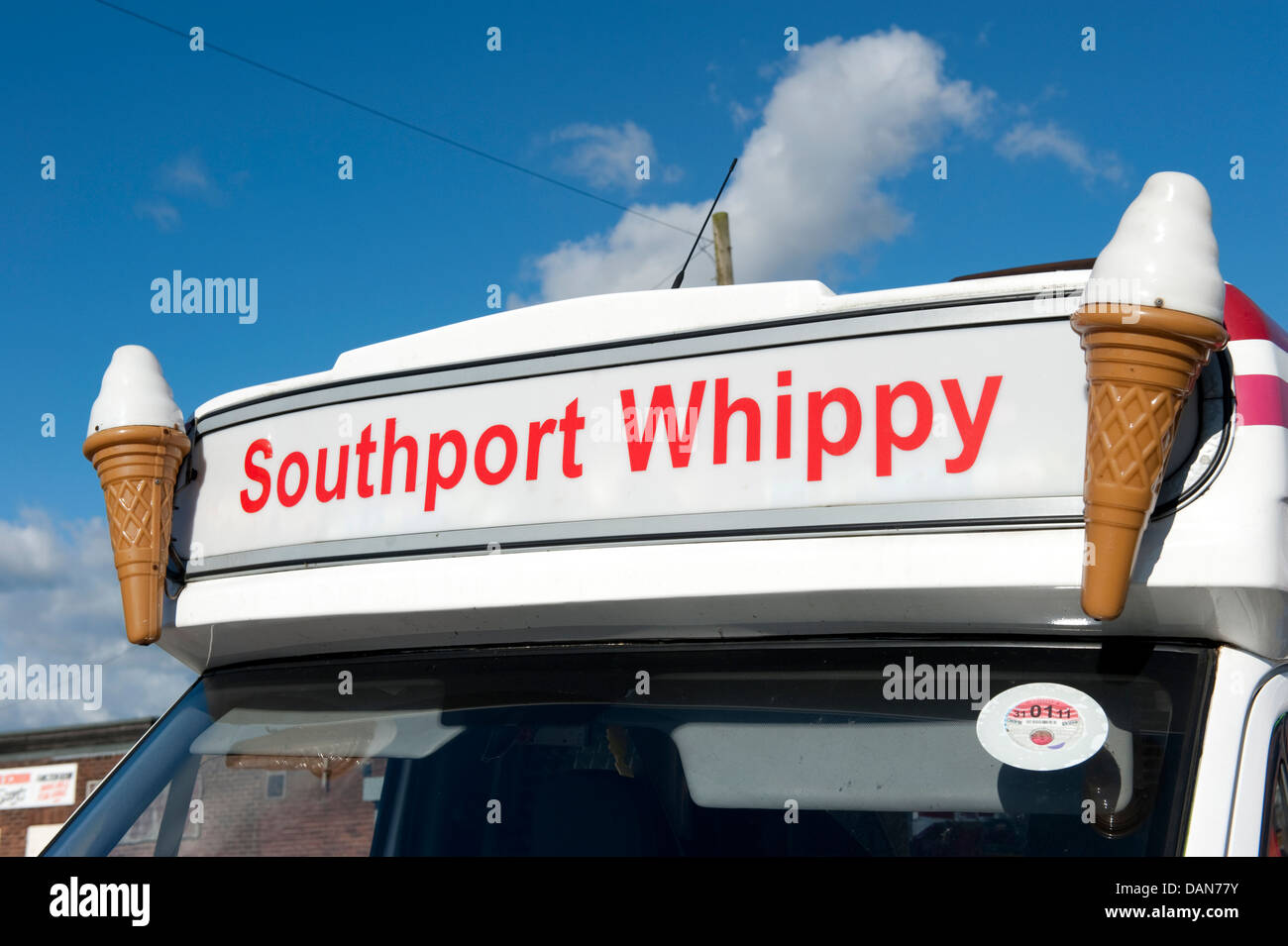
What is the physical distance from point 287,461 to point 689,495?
0.97 metres

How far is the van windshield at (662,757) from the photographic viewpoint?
6.58 feet

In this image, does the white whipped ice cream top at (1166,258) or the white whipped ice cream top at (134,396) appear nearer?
the white whipped ice cream top at (1166,258)

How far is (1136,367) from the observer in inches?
72.7

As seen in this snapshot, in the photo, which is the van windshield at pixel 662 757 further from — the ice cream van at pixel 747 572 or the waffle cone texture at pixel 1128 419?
the waffle cone texture at pixel 1128 419

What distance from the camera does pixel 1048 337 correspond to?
2045 mm

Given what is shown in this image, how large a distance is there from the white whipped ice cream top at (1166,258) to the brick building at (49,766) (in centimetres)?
2278

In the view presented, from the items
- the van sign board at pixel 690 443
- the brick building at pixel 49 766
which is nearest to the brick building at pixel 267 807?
the van sign board at pixel 690 443

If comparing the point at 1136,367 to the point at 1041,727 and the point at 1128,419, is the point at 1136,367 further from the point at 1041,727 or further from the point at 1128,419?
the point at 1041,727

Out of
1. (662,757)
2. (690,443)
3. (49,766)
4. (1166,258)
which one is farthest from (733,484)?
(49,766)

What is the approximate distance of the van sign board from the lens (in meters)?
2.05

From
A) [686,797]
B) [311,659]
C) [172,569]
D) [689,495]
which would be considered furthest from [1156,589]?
[172,569]

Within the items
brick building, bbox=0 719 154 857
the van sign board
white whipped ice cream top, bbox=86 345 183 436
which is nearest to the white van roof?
the van sign board
